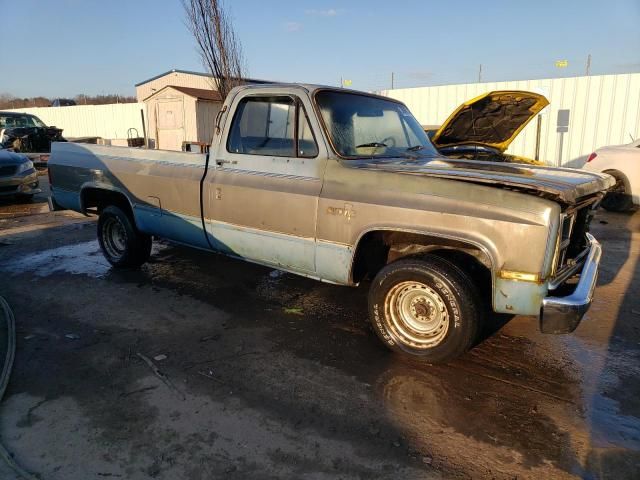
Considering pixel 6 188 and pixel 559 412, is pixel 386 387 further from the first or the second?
pixel 6 188

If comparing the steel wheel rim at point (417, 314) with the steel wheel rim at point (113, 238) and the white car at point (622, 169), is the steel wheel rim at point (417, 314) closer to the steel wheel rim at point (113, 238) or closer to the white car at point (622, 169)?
the steel wheel rim at point (113, 238)

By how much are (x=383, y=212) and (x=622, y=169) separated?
26.7 feet

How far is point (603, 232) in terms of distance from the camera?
27.1 feet

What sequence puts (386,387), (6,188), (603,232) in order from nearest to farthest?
(386,387) → (603,232) → (6,188)

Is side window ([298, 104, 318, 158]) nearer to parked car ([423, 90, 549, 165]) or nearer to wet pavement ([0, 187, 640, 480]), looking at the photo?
wet pavement ([0, 187, 640, 480])

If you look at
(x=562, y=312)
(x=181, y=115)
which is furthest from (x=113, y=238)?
(x=181, y=115)

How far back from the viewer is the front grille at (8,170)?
10422 mm

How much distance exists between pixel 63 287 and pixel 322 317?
3.03 meters

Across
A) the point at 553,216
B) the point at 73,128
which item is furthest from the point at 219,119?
the point at 73,128

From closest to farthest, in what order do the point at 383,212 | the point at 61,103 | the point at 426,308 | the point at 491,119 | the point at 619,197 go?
the point at 383,212 < the point at 426,308 < the point at 491,119 < the point at 619,197 < the point at 61,103

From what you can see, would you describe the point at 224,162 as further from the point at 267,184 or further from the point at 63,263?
the point at 63,263

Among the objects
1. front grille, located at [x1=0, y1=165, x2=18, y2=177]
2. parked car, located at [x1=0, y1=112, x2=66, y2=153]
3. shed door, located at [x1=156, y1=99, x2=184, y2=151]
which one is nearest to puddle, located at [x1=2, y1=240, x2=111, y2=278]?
front grille, located at [x1=0, y1=165, x2=18, y2=177]

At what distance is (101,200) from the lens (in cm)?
607

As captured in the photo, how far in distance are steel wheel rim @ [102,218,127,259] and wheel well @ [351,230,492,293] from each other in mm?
3404
